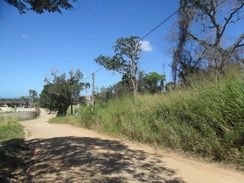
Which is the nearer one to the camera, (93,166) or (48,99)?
(93,166)

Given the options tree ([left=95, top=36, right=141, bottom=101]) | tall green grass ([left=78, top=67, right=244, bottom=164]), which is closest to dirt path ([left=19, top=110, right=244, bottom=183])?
tall green grass ([left=78, top=67, right=244, bottom=164])

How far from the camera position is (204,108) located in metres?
11.7

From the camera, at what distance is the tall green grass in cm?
1047

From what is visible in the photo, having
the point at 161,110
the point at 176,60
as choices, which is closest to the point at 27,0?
the point at 161,110

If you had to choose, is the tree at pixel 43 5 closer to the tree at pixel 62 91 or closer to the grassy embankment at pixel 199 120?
the grassy embankment at pixel 199 120

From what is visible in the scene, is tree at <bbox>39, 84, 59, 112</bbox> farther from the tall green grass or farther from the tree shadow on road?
the tree shadow on road

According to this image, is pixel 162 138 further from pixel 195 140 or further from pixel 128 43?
pixel 128 43

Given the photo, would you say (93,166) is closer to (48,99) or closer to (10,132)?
(10,132)

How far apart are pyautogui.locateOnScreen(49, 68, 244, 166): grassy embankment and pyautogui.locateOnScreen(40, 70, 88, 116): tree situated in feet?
170

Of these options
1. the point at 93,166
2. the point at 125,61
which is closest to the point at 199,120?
the point at 93,166

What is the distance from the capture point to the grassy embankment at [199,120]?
34.3 feet

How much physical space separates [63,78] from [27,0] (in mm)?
59064

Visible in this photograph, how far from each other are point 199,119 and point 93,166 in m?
3.88

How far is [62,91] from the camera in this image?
68625 mm
